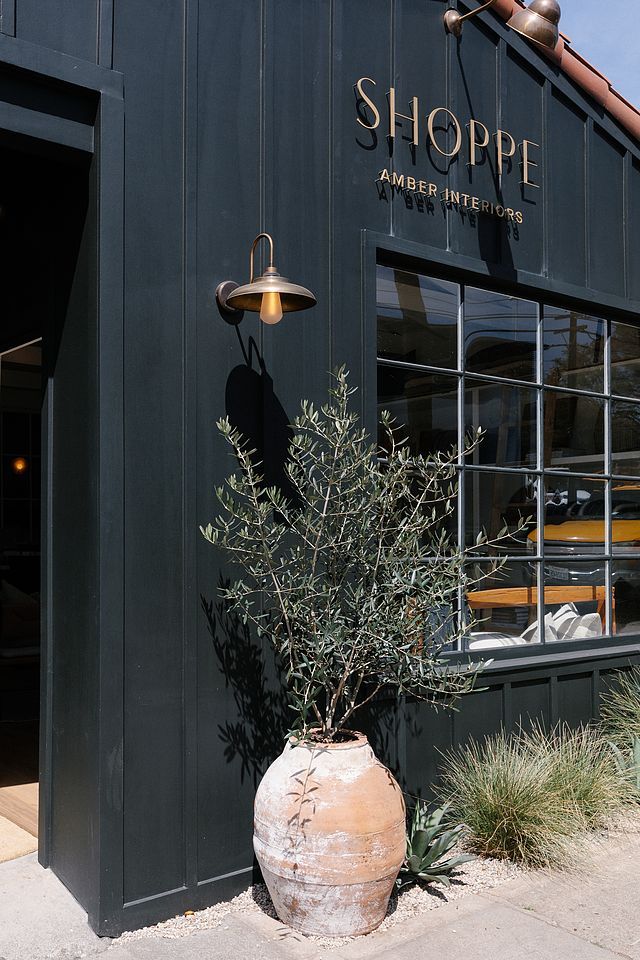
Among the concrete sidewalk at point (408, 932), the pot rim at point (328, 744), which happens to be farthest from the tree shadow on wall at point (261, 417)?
the concrete sidewalk at point (408, 932)

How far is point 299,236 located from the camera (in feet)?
14.5

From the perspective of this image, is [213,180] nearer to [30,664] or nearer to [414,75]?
[414,75]

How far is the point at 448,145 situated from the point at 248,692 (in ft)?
10.6

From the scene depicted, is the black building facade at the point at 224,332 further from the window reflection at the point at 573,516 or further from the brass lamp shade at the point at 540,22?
the brass lamp shade at the point at 540,22

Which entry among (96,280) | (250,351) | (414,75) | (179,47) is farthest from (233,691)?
(414,75)

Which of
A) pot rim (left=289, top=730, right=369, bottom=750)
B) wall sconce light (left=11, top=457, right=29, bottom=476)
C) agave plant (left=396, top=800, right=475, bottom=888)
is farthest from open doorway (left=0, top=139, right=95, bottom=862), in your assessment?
wall sconce light (left=11, top=457, right=29, bottom=476)

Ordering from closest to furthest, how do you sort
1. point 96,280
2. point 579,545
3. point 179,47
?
point 96,280, point 179,47, point 579,545

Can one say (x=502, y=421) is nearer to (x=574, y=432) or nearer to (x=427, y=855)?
(x=574, y=432)

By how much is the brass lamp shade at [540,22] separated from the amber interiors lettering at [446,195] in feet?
2.92

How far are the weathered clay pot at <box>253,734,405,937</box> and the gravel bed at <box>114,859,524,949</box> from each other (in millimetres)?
128

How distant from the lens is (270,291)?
3760 millimetres

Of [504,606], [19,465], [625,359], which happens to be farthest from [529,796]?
[19,465]

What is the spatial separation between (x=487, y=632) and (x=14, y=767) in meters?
3.00

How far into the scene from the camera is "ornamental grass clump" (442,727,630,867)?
14.5 ft
